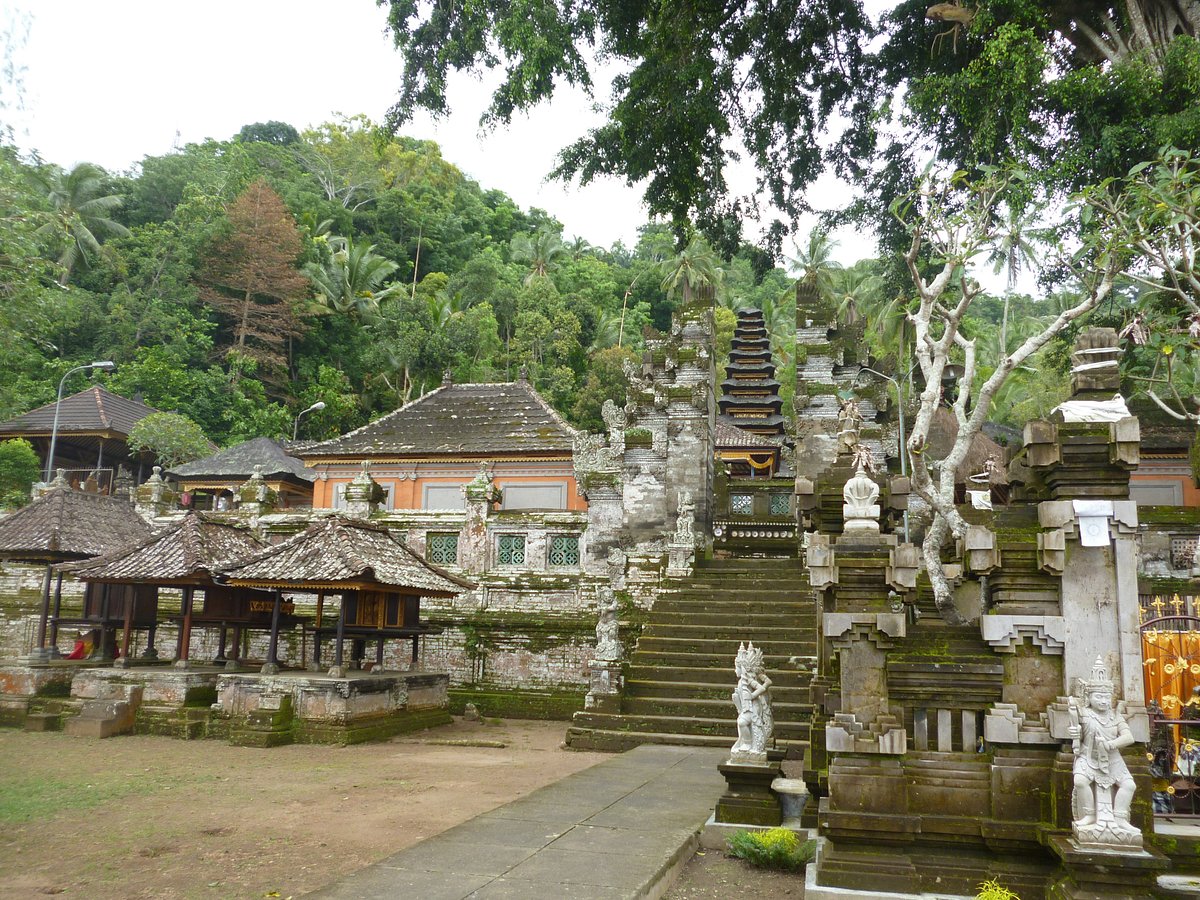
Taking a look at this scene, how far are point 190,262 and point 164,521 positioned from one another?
2650 cm

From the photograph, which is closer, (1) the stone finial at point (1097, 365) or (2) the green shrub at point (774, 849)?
(1) the stone finial at point (1097, 365)

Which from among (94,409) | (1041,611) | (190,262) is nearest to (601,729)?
(1041,611)

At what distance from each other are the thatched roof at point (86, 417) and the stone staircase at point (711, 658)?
27516 mm

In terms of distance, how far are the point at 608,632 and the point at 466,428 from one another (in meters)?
16.0

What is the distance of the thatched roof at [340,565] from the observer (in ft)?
46.0

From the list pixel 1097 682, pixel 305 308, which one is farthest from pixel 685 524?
pixel 305 308

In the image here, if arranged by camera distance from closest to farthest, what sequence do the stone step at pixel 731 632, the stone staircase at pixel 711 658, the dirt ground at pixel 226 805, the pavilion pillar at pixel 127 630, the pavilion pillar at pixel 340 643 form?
the dirt ground at pixel 226 805 < the stone staircase at pixel 711 658 < the pavilion pillar at pixel 340 643 < the stone step at pixel 731 632 < the pavilion pillar at pixel 127 630

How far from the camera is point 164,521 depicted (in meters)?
22.4

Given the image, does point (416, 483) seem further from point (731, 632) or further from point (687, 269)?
point (687, 269)

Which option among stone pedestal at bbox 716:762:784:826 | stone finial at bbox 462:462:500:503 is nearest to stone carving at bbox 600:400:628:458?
stone finial at bbox 462:462:500:503

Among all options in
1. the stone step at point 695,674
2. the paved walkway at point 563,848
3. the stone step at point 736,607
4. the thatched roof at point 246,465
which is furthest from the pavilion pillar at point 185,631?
the thatched roof at point 246,465

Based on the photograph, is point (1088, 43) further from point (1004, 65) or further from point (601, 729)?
point (601, 729)

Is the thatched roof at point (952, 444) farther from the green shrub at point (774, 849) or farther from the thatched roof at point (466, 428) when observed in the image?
the green shrub at point (774, 849)

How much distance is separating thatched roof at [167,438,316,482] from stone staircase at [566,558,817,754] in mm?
20437
